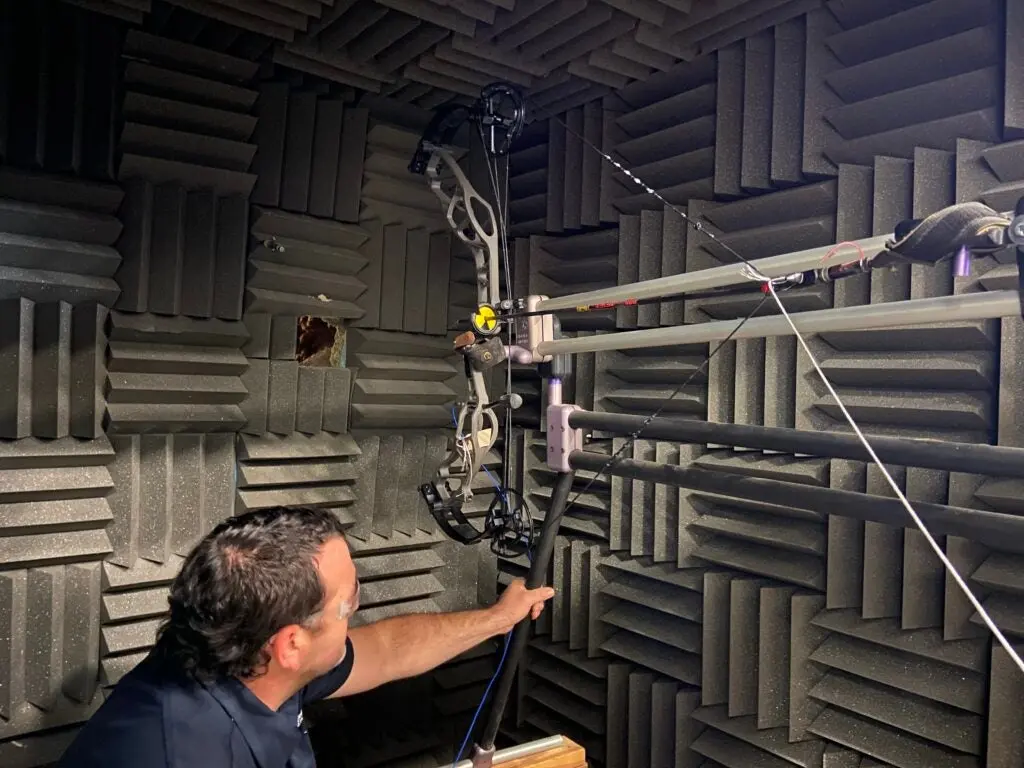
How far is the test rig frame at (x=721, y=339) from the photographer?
1.01m

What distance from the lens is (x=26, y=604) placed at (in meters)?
2.00

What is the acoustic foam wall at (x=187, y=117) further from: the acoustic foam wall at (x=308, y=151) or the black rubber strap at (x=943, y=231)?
the black rubber strap at (x=943, y=231)

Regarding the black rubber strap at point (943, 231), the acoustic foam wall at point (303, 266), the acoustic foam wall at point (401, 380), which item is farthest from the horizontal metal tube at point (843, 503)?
the acoustic foam wall at point (303, 266)

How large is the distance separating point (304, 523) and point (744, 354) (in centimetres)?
132

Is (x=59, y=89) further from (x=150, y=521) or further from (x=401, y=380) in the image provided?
(x=401, y=380)

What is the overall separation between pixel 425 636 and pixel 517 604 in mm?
238

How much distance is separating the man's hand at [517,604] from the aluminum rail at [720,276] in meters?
0.68

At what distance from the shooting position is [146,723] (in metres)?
1.23

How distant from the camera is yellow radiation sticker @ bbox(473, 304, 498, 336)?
6.68 ft

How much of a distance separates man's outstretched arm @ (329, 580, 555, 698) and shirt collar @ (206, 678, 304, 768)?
38 cm

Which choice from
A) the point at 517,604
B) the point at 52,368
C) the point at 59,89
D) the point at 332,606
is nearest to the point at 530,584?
the point at 517,604

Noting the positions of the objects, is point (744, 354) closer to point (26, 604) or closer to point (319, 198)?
point (319, 198)

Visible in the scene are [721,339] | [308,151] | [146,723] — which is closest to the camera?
[146,723]

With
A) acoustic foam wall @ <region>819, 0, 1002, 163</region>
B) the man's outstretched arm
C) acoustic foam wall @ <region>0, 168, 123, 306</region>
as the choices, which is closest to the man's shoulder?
the man's outstretched arm
